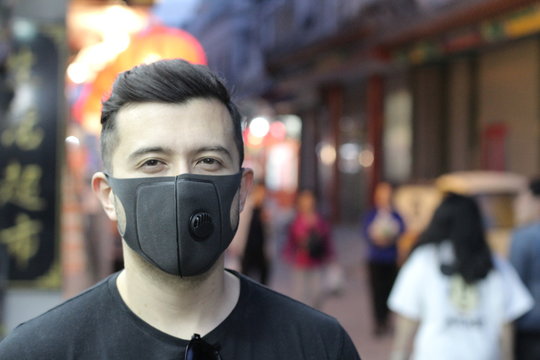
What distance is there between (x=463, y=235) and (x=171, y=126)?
306cm

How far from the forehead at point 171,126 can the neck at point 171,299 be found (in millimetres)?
297

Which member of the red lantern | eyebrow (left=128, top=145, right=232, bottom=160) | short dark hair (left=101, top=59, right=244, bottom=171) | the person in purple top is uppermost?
the red lantern

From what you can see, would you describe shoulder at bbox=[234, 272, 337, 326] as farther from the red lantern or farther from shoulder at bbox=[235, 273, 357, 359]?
the red lantern

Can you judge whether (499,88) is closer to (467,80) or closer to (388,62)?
(467,80)

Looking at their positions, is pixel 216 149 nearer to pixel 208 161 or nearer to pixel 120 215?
pixel 208 161

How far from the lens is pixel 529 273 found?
198 inches

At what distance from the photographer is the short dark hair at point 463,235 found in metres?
4.50

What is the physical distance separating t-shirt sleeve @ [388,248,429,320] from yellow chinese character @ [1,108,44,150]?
4.06m

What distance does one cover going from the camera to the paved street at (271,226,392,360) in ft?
29.3

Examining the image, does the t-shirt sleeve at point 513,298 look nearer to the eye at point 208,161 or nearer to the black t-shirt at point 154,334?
the black t-shirt at point 154,334

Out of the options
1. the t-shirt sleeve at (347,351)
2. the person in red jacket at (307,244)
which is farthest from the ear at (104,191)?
the person in red jacket at (307,244)

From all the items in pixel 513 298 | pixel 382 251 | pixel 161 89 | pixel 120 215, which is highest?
pixel 161 89

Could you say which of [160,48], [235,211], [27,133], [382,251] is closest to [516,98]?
[382,251]

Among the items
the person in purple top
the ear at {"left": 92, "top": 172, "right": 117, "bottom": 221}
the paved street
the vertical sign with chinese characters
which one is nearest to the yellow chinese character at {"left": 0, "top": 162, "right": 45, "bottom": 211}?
the vertical sign with chinese characters
